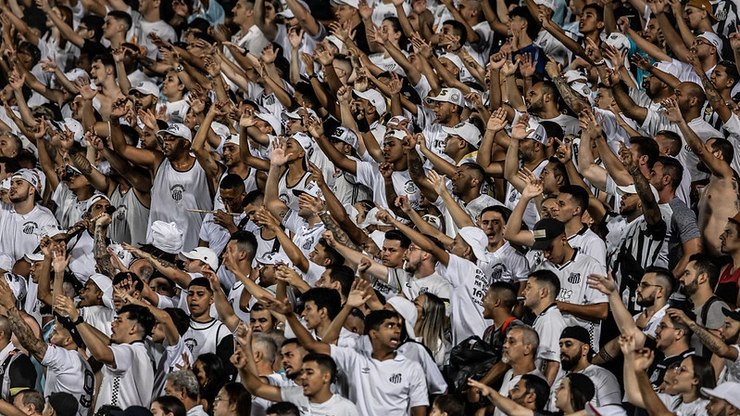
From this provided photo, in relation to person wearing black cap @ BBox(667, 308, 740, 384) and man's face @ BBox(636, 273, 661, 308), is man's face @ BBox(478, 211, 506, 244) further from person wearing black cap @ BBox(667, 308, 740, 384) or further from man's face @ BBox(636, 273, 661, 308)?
person wearing black cap @ BBox(667, 308, 740, 384)

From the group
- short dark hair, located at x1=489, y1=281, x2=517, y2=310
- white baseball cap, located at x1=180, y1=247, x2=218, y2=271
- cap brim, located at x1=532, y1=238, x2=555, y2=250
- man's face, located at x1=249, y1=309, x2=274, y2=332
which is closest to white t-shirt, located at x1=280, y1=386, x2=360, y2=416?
man's face, located at x1=249, y1=309, x2=274, y2=332

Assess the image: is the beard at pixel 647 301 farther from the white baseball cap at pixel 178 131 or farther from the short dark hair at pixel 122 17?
the short dark hair at pixel 122 17

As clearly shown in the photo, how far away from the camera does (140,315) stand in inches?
460

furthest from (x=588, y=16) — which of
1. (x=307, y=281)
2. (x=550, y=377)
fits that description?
(x=550, y=377)

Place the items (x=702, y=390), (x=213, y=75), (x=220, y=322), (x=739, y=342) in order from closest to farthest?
(x=702, y=390), (x=739, y=342), (x=220, y=322), (x=213, y=75)

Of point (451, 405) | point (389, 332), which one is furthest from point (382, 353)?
point (451, 405)

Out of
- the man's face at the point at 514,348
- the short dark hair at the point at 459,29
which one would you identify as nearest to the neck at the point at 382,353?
the man's face at the point at 514,348

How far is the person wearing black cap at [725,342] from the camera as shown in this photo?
32.7 ft

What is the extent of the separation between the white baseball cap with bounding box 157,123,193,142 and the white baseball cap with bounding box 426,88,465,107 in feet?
6.74

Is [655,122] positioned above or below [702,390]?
below

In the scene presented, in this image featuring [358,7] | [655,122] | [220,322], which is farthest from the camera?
[358,7]

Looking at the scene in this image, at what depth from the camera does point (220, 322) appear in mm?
11945

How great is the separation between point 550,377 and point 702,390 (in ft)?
4.72

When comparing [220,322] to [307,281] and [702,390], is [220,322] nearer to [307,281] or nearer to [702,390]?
[307,281]
